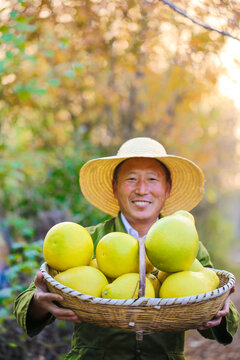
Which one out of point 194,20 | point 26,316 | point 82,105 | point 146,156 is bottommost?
point 82,105

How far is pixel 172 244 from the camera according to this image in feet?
4.83

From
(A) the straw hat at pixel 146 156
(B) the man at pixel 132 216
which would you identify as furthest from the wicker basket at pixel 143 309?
(A) the straw hat at pixel 146 156

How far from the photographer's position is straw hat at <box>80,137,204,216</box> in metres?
2.26

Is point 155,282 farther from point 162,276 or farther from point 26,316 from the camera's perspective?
point 26,316

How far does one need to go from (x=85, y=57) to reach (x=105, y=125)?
121cm

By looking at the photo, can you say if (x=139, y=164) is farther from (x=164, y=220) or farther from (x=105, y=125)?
(x=105, y=125)

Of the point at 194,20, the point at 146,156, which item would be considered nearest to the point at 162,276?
the point at 146,156

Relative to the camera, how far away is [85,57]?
6324mm

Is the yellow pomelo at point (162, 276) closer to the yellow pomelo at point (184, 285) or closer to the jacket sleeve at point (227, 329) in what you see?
the yellow pomelo at point (184, 285)

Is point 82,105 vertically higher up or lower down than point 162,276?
lower down

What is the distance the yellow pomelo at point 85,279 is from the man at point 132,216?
0.08 m

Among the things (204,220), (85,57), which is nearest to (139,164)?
(85,57)

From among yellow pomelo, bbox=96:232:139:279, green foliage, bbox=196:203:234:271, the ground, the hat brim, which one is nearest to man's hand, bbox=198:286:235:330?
yellow pomelo, bbox=96:232:139:279

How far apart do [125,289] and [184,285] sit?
0.73 ft
